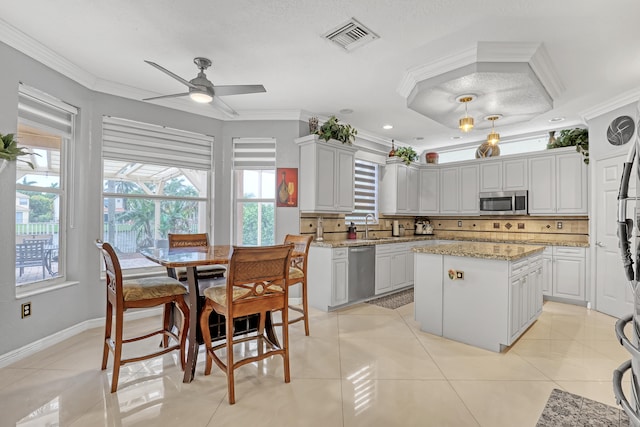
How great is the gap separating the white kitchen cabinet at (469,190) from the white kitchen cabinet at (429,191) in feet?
1.48

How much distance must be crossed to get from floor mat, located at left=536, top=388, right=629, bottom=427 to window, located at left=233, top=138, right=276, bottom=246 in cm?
336

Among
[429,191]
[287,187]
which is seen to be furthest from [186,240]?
[429,191]

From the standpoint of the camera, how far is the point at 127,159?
368 cm

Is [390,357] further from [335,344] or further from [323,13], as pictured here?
[323,13]

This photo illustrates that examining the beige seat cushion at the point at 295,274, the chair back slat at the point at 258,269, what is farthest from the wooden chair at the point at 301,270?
the chair back slat at the point at 258,269

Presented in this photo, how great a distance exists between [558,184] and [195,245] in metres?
5.17

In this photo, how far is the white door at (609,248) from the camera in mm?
3816

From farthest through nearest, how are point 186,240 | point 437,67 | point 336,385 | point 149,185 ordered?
point 149,185, point 186,240, point 437,67, point 336,385

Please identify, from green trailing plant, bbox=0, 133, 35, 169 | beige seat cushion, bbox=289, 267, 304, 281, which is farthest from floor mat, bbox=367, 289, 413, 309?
green trailing plant, bbox=0, 133, 35, 169

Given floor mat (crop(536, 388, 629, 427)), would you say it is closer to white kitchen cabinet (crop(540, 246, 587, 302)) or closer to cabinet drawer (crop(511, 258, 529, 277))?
cabinet drawer (crop(511, 258, 529, 277))

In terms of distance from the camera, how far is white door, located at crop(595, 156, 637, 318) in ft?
12.5

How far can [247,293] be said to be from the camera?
215 centimetres

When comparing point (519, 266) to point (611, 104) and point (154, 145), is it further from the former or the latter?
point (154, 145)

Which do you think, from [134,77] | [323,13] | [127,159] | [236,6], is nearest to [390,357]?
[323,13]
